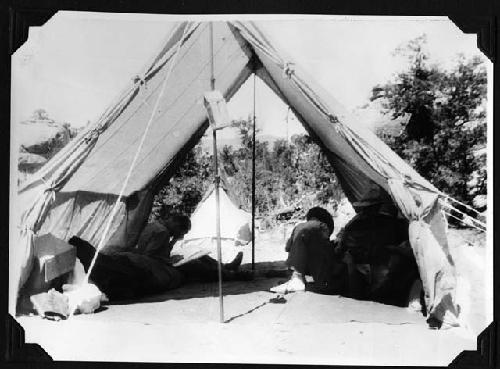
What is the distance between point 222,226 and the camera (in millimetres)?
4070

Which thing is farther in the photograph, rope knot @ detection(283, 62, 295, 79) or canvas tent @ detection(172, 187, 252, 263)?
canvas tent @ detection(172, 187, 252, 263)

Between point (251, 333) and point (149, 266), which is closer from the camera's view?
point (251, 333)

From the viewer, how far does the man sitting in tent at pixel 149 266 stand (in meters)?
4.07

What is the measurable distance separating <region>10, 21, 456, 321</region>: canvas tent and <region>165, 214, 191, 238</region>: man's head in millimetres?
132

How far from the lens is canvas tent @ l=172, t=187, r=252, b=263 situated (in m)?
4.06

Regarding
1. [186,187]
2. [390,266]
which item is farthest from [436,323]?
[186,187]

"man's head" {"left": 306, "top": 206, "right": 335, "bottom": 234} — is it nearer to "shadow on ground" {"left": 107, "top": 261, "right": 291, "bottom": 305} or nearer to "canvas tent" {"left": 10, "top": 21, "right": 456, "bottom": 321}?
"canvas tent" {"left": 10, "top": 21, "right": 456, "bottom": 321}

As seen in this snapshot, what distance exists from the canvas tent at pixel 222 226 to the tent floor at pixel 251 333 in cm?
20

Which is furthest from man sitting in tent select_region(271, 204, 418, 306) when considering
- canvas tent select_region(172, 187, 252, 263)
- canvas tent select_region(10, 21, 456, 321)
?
canvas tent select_region(172, 187, 252, 263)

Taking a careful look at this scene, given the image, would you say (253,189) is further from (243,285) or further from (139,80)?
(139,80)

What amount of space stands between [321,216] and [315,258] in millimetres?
230

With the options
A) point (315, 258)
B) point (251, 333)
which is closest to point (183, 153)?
point (315, 258)

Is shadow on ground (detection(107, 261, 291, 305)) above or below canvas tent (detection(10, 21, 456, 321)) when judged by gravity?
below

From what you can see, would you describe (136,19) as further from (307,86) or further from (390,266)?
(390,266)
